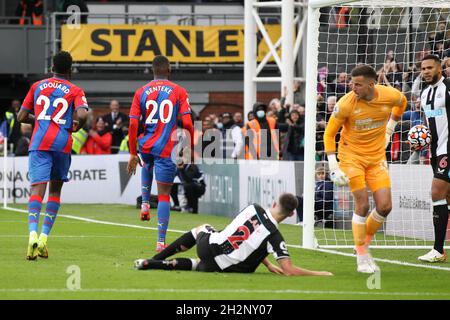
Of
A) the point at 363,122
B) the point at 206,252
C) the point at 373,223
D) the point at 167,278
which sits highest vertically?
the point at 363,122

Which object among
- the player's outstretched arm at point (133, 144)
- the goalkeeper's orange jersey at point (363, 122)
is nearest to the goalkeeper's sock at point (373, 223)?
the goalkeeper's orange jersey at point (363, 122)

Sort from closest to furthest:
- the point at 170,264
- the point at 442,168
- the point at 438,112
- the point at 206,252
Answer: the point at 206,252 < the point at 170,264 < the point at 442,168 < the point at 438,112

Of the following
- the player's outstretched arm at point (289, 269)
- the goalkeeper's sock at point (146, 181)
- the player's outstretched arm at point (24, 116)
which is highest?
the player's outstretched arm at point (24, 116)

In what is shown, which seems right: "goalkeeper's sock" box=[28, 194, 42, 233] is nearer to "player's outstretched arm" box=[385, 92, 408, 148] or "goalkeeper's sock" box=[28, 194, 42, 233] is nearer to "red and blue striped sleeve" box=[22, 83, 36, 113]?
"red and blue striped sleeve" box=[22, 83, 36, 113]

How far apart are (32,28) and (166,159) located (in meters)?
20.1

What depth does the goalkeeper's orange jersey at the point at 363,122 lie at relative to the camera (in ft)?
38.8

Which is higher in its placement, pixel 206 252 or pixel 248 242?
pixel 248 242

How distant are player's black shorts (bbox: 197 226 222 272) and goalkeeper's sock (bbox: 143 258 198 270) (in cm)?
12

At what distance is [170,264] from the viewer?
1116 cm

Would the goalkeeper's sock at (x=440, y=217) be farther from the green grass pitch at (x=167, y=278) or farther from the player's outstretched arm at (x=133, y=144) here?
the player's outstretched arm at (x=133, y=144)

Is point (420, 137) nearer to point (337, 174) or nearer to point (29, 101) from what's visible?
point (337, 174)

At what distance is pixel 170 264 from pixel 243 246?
0.83 metres

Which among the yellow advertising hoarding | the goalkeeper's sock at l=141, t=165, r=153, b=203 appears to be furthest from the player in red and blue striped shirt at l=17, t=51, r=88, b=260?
the yellow advertising hoarding

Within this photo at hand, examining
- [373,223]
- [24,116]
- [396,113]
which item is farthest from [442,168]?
[24,116]
